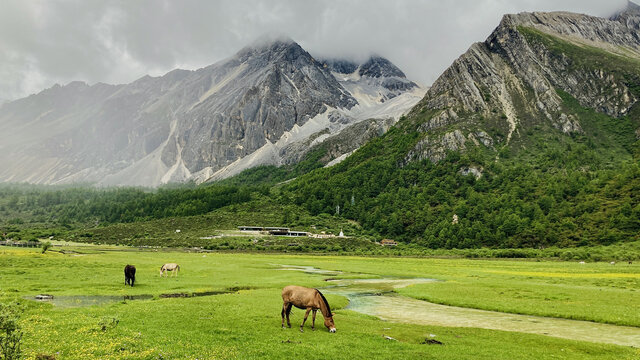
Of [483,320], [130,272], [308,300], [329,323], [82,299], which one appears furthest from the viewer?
[130,272]

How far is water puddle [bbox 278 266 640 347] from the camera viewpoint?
29.7 m

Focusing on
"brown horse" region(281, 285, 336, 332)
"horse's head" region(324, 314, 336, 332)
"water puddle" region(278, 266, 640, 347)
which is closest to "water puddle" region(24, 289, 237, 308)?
"brown horse" region(281, 285, 336, 332)

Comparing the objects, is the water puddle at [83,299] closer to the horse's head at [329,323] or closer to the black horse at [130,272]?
the black horse at [130,272]

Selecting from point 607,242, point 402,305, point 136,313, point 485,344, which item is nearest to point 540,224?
point 607,242

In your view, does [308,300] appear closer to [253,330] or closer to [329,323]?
[329,323]

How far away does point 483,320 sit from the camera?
35.6m

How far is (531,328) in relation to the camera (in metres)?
32.1

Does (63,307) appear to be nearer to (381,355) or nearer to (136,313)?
(136,313)

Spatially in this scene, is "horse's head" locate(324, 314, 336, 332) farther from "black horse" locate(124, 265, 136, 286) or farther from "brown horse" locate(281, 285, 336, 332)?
"black horse" locate(124, 265, 136, 286)

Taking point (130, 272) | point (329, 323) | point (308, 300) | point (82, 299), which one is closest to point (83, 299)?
point (82, 299)

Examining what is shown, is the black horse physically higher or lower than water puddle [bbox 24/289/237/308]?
higher

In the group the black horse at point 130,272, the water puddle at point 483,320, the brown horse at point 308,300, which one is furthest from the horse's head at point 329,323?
the black horse at point 130,272

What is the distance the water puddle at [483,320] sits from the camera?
29703mm

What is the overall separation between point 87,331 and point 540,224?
190 metres
